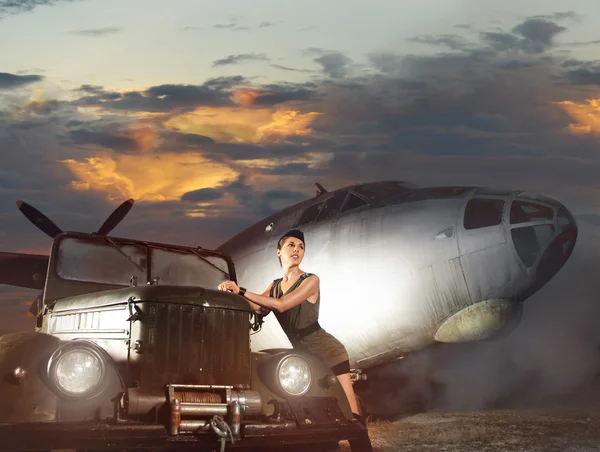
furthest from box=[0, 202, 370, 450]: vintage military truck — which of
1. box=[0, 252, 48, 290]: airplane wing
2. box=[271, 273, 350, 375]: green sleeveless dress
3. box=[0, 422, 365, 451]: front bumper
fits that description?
box=[0, 252, 48, 290]: airplane wing

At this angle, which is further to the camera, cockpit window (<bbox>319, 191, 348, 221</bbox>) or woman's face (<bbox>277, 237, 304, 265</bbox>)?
cockpit window (<bbox>319, 191, 348, 221</bbox>)

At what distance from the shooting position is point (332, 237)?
1527 centimetres

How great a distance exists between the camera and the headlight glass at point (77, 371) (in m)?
6.54

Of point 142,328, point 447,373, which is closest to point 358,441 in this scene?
point 142,328

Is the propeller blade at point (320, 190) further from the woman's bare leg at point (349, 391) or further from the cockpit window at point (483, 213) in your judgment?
the woman's bare leg at point (349, 391)

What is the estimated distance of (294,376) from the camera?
24.9ft

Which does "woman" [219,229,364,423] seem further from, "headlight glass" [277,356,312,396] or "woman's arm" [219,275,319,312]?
"headlight glass" [277,356,312,396]

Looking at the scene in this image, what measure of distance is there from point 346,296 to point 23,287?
992cm

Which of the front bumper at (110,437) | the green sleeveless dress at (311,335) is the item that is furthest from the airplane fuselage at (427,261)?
the front bumper at (110,437)

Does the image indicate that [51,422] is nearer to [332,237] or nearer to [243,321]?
[243,321]

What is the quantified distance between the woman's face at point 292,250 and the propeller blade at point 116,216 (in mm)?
11488

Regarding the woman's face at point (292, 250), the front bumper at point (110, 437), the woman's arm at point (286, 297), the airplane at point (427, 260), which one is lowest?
the front bumper at point (110, 437)

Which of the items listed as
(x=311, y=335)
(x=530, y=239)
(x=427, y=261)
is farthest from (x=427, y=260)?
(x=311, y=335)

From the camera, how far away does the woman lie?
313 inches
